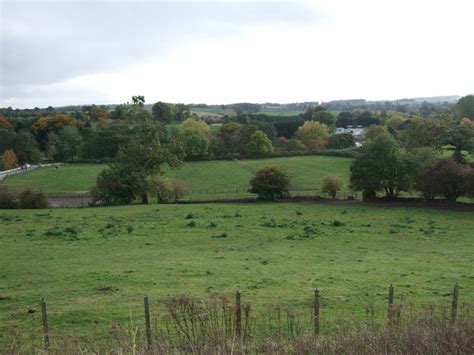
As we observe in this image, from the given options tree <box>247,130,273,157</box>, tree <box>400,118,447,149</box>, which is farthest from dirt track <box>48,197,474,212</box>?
tree <box>247,130,273,157</box>

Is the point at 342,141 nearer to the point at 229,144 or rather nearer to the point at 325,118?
the point at 229,144

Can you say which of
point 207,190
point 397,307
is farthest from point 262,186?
point 397,307

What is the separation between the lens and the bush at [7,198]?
46812 mm

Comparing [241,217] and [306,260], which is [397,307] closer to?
[306,260]

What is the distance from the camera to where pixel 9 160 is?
95750mm

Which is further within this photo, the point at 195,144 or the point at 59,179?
the point at 195,144

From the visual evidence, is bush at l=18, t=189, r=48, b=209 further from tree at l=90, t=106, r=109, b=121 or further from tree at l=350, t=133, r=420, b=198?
tree at l=90, t=106, r=109, b=121

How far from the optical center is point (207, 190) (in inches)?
2699

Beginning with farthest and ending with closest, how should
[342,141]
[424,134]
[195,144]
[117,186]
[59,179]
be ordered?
[342,141]
[195,144]
[59,179]
[424,134]
[117,186]

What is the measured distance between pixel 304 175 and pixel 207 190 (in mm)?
19678

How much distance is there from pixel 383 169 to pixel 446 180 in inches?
250

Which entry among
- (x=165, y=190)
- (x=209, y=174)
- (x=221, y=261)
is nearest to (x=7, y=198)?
(x=165, y=190)

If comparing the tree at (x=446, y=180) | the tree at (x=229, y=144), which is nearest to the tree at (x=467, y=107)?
the tree at (x=229, y=144)

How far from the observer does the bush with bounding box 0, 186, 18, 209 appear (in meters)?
46.8
